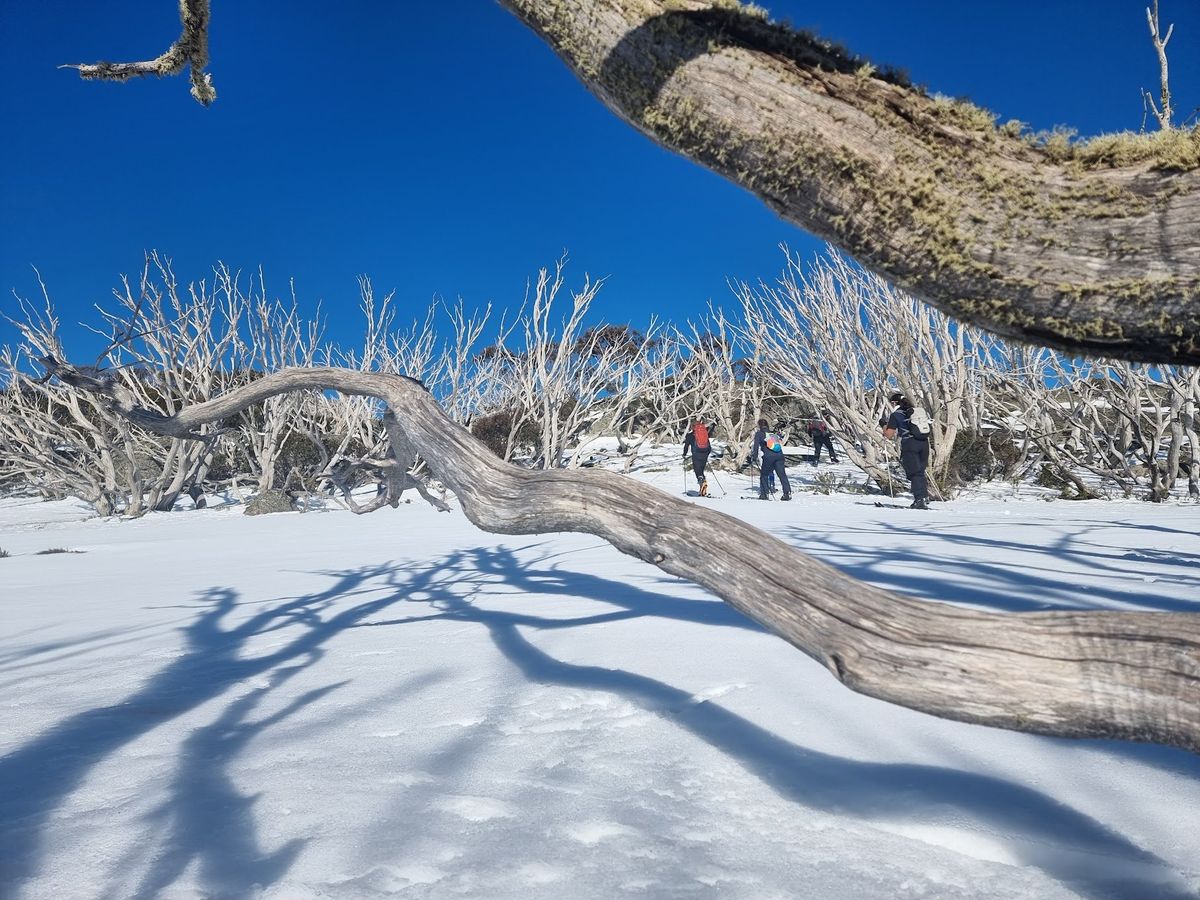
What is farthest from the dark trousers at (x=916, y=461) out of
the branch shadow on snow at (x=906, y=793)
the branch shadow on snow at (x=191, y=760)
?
the branch shadow on snow at (x=191, y=760)

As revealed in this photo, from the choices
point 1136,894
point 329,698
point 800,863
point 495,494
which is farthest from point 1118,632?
point 329,698

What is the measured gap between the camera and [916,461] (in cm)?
878

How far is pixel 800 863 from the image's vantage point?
1212 mm

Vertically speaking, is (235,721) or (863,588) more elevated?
(863,588)

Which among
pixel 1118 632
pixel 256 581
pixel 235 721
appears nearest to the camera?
pixel 1118 632

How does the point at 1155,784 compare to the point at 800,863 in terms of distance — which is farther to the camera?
the point at 1155,784

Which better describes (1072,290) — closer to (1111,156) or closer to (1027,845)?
(1111,156)

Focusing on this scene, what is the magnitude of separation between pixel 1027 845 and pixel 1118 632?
0.52m

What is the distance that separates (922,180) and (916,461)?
27.9 ft

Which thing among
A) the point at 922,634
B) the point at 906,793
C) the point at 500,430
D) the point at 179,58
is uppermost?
the point at 179,58

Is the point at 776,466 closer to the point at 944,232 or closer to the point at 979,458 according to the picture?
the point at 979,458

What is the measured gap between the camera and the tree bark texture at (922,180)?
101 centimetres

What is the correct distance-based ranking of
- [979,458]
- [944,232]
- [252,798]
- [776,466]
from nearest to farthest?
[944,232] < [252,798] < [776,466] < [979,458]

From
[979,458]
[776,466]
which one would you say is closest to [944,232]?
[776,466]
